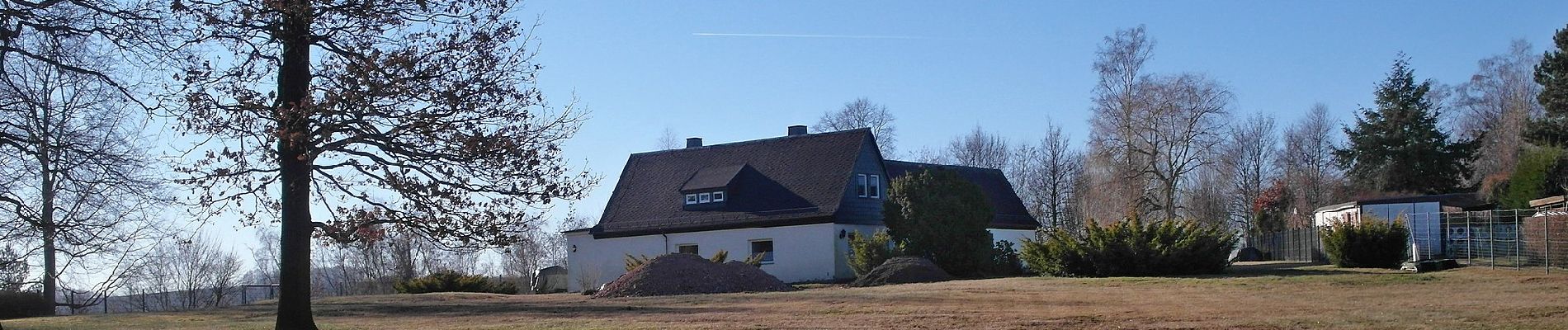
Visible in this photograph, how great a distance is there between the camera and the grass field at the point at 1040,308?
1656cm

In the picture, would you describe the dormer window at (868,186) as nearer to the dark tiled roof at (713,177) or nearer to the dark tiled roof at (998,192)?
the dark tiled roof at (998,192)

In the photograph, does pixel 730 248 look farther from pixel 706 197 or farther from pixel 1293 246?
pixel 1293 246

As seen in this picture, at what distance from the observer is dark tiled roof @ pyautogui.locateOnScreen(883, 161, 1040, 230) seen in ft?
162

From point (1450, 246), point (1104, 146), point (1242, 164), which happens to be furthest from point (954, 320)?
point (1242, 164)

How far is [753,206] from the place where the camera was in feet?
143

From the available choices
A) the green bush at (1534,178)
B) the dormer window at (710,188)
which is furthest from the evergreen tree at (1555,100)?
the dormer window at (710,188)

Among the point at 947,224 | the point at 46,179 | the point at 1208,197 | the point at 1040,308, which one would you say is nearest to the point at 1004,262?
the point at 947,224

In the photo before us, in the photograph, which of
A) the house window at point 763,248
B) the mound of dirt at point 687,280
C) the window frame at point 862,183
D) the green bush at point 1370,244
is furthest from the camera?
the window frame at point 862,183

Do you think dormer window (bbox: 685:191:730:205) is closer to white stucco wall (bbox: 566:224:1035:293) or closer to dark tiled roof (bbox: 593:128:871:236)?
dark tiled roof (bbox: 593:128:871:236)

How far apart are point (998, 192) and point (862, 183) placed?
31.9ft

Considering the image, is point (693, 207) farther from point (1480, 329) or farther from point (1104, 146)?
point (1480, 329)

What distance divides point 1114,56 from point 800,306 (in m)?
33.6

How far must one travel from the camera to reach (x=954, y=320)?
57.3 feet

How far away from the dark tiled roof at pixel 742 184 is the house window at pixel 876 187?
119 cm
